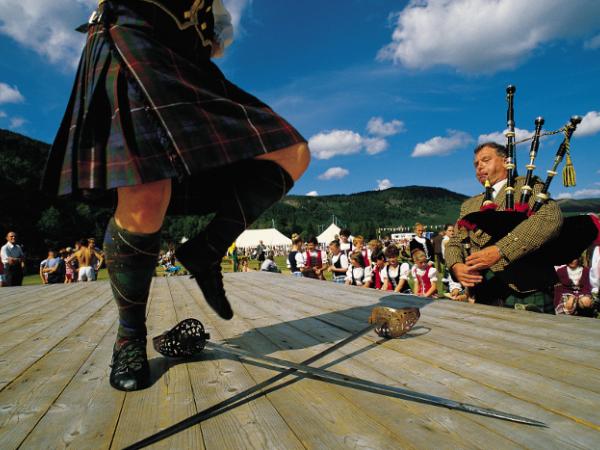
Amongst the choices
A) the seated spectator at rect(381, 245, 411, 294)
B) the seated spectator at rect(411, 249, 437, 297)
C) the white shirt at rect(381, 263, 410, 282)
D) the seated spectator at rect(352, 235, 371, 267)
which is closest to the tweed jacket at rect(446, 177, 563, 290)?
the seated spectator at rect(411, 249, 437, 297)

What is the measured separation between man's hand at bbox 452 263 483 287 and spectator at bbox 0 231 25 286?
10.2 meters

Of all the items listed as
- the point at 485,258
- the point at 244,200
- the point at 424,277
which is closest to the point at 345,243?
the point at 424,277

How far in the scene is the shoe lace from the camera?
47.3 inches

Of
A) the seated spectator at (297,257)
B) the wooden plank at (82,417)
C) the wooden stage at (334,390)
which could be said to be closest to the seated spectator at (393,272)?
the seated spectator at (297,257)

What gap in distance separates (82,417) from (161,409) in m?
0.20

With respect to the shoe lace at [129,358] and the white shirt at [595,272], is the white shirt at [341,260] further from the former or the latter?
the shoe lace at [129,358]

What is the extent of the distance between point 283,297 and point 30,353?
222 centimetres

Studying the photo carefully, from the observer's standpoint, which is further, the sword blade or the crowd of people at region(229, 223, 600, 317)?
the crowd of people at region(229, 223, 600, 317)

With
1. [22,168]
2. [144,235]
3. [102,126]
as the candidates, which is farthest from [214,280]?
[22,168]

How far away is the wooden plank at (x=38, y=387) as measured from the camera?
0.93 meters

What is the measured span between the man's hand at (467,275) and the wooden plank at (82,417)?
7.83 ft

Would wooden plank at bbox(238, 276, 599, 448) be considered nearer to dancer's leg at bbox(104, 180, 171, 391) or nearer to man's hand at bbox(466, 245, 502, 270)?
dancer's leg at bbox(104, 180, 171, 391)

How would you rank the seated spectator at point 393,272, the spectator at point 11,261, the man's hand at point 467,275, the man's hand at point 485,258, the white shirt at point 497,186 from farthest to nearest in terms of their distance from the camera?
1. the spectator at point 11,261
2. the seated spectator at point 393,272
3. the white shirt at point 497,186
4. the man's hand at point 467,275
5. the man's hand at point 485,258

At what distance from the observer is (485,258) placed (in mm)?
2527
